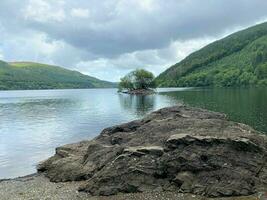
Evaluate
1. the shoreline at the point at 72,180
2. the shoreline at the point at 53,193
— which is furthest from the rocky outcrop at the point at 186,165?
the shoreline at the point at 53,193

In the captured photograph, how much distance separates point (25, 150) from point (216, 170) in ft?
122

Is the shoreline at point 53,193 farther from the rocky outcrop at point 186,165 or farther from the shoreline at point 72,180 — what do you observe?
the rocky outcrop at point 186,165

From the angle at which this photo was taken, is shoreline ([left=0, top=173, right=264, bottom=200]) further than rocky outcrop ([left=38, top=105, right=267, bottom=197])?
No

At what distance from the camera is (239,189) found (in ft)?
95.7

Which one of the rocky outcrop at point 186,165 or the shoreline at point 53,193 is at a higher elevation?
the rocky outcrop at point 186,165

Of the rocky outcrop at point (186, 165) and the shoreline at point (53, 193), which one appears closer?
the shoreline at point (53, 193)

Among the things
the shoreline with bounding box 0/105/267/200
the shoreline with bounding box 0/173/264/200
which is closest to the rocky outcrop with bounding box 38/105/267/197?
the shoreline with bounding box 0/105/267/200

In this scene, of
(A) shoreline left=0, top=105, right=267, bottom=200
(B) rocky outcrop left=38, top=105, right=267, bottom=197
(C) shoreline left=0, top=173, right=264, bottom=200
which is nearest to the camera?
(C) shoreline left=0, top=173, right=264, bottom=200

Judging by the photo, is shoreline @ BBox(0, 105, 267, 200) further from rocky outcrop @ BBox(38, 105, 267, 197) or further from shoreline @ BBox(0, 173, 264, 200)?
rocky outcrop @ BBox(38, 105, 267, 197)

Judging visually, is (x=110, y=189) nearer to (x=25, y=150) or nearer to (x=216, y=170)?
(x=216, y=170)

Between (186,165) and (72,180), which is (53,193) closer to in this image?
(72,180)

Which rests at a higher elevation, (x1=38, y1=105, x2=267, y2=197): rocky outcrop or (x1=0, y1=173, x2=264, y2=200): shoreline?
(x1=38, y1=105, x2=267, y2=197): rocky outcrop

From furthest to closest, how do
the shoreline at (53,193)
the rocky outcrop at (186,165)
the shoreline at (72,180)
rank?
the rocky outcrop at (186,165) → the shoreline at (72,180) → the shoreline at (53,193)

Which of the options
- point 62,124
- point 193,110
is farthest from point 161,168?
point 62,124
